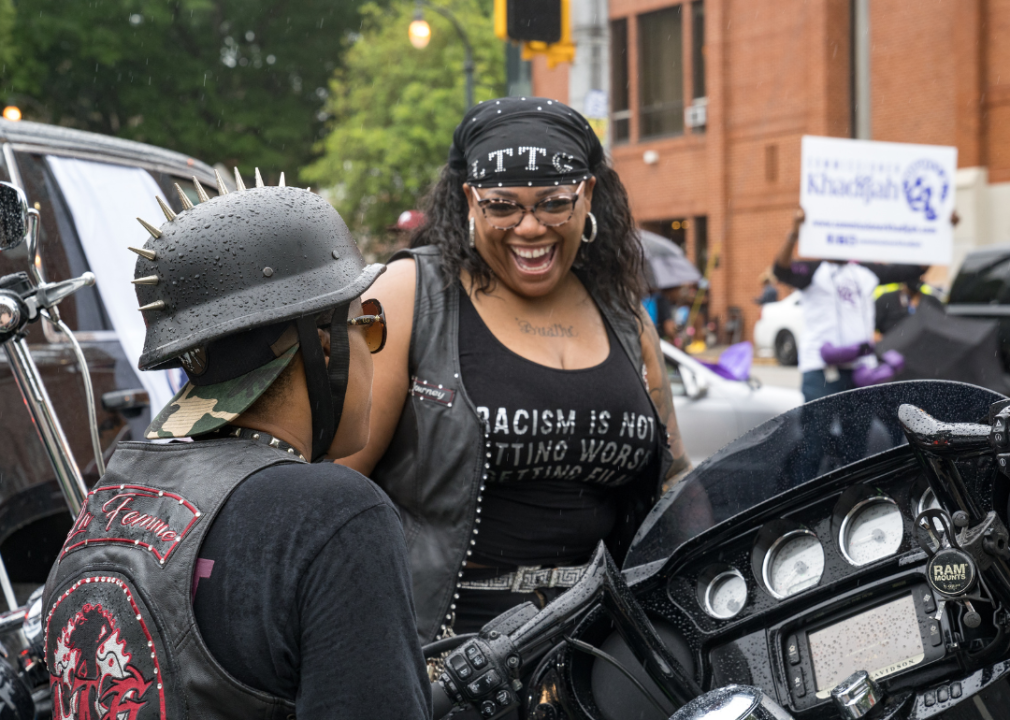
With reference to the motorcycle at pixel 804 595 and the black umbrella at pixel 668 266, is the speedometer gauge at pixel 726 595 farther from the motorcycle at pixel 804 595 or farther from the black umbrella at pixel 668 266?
the black umbrella at pixel 668 266

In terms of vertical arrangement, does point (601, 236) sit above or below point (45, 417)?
above

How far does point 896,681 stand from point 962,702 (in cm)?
11

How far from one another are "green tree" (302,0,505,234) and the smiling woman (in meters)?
24.8

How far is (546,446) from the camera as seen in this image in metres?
2.45

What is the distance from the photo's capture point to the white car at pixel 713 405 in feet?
26.7

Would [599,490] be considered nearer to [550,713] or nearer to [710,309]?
[550,713]

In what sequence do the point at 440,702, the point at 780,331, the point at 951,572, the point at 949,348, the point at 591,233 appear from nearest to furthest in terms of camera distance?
1. the point at 951,572
2. the point at 440,702
3. the point at 591,233
4. the point at 949,348
5. the point at 780,331

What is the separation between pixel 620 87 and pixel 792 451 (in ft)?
87.4

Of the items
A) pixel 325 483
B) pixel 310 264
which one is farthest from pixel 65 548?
pixel 310 264

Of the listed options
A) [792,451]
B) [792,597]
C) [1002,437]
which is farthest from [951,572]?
[792,451]

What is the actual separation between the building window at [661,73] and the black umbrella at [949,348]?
791 inches

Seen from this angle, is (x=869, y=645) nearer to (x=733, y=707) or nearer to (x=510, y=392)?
(x=733, y=707)

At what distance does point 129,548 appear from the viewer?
1298 millimetres

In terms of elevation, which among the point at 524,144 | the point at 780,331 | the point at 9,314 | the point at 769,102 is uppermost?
the point at 769,102
